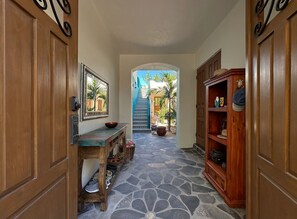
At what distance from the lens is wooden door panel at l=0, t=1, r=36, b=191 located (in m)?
0.60

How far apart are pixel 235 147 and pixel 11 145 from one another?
2095 millimetres

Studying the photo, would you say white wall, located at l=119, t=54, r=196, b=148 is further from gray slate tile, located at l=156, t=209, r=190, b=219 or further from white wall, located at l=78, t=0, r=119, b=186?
gray slate tile, located at l=156, t=209, r=190, b=219

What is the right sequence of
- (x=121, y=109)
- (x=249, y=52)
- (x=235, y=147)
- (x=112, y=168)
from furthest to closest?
(x=121, y=109), (x=112, y=168), (x=235, y=147), (x=249, y=52)

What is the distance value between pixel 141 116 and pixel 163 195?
7.25 metres

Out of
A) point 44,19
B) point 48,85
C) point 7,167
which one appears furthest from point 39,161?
point 44,19

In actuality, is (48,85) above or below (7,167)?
above

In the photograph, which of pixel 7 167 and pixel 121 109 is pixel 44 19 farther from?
pixel 121 109

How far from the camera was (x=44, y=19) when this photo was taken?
810 mm

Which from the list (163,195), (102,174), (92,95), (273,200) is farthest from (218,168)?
(92,95)

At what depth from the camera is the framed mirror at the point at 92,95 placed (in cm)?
221

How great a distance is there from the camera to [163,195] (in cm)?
223

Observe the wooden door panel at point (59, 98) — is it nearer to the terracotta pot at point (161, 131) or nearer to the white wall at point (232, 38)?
the white wall at point (232, 38)

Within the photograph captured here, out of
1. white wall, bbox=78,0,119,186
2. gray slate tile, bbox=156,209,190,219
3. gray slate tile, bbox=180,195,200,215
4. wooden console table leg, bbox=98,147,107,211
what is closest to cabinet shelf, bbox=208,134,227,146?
gray slate tile, bbox=180,195,200,215

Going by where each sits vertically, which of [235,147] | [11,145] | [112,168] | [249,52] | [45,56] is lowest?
[112,168]
